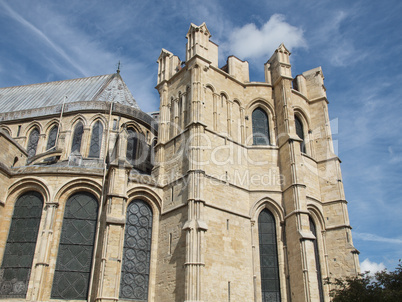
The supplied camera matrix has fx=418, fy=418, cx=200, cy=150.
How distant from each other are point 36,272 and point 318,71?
17961mm

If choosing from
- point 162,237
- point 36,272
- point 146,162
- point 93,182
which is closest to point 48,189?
point 93,182

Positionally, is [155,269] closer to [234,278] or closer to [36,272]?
[234,278]

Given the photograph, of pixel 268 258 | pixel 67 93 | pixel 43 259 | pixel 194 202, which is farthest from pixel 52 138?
pixel 268 258

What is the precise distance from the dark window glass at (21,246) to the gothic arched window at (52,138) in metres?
6.53

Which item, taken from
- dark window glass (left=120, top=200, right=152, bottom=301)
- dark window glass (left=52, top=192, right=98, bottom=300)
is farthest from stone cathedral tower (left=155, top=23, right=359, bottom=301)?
dark window glass (left=52, top=192, right=98, bottom=300)

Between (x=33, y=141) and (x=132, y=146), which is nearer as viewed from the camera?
(x=132, y=146)

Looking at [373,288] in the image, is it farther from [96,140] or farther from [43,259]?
[96,140]

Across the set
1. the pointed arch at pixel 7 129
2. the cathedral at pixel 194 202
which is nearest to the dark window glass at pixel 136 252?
the cathedral at pixel 194 202

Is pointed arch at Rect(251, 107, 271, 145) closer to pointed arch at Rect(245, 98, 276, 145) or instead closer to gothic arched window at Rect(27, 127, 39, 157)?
pointed arch at Rect(245, 98, 276, 145)

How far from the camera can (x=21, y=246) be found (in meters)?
17.0

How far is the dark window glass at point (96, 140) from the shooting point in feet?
75.9

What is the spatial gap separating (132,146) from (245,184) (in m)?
7.77

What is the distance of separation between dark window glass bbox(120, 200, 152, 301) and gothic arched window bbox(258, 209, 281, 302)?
196 inches

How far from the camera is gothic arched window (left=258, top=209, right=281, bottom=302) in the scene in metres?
17.8
